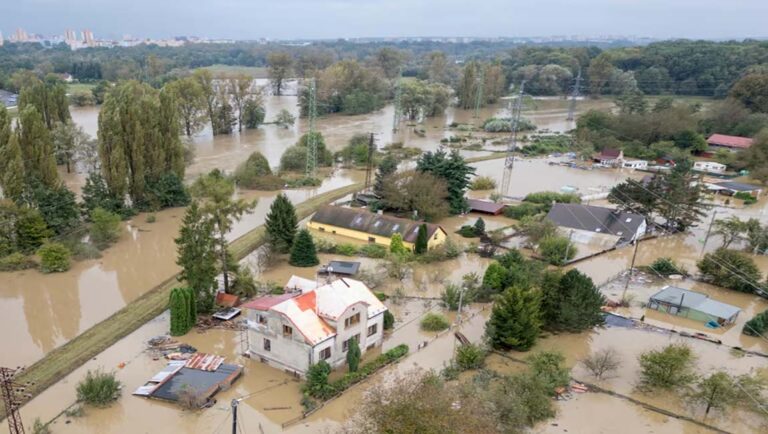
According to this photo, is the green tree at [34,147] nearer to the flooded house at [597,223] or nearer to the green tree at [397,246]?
the green tree at [397,246]

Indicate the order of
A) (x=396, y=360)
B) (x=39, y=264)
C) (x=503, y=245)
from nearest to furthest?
(x=396, y=360), (x=39, y=264), (x=503, y=245)

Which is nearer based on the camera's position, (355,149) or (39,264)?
(39,264)

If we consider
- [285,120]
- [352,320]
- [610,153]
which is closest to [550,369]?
[352,320]

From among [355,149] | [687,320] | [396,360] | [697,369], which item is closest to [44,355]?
[396,360]

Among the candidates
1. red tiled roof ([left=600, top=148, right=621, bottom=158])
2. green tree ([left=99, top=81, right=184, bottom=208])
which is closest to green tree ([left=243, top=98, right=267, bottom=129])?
green tree ([left=99, top=81, right=184, bottom=208])

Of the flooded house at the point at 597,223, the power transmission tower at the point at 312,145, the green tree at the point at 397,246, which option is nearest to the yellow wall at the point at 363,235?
the green tree at the point at 397,246

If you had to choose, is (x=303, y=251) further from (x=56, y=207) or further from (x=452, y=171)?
(x=56, y=207)

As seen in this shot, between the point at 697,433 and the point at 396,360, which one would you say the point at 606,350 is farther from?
the point at 396,360
